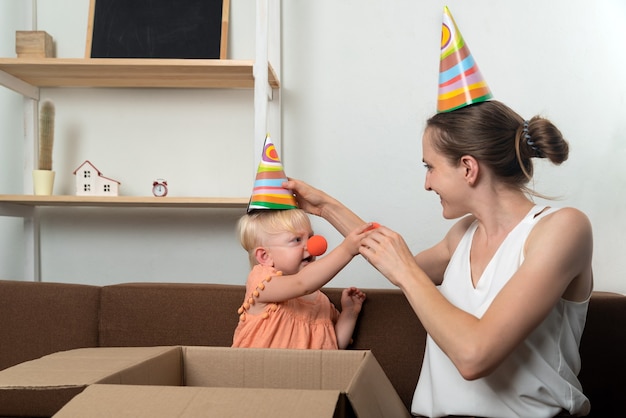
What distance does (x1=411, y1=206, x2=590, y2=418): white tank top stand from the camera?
130 centimetres

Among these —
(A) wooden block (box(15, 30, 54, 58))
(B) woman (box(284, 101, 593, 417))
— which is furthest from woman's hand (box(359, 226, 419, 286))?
(A) wooden block (box(15, 30, 54, 58))

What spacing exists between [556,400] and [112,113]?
1.68 metres

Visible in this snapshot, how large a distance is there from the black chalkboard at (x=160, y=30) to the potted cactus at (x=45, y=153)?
23cm

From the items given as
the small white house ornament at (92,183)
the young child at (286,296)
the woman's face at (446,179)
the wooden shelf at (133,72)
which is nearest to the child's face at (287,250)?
the young child at (286,296)

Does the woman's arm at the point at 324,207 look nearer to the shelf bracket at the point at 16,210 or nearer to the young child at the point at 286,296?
the young child at the point at 286,296

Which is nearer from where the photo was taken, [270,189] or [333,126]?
[270,189]

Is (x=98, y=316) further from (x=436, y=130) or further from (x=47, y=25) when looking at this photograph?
(x=47, y=25)

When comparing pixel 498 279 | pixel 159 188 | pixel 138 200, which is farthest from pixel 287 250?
pixel 159 188

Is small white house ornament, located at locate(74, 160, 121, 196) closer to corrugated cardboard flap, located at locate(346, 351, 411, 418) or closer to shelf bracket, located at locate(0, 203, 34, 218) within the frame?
shelf bracket, located at locate(0, 203, 34, 218)

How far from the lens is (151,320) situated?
178 centimetres

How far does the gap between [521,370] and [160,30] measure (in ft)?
5.04

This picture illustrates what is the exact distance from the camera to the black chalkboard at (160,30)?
224 cm

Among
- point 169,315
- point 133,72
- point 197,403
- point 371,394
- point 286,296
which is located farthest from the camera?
point 133,72

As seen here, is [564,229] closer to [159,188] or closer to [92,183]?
[159,188]
